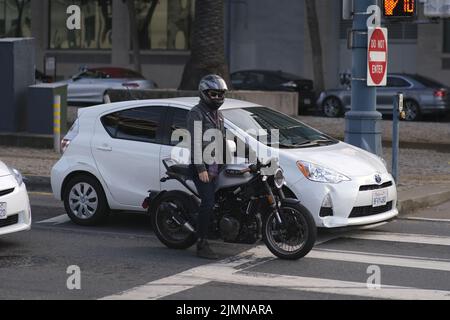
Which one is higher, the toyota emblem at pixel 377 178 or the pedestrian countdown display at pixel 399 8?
the pedestrian countdown display at pixel 399 8

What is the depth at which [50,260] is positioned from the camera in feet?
31.2

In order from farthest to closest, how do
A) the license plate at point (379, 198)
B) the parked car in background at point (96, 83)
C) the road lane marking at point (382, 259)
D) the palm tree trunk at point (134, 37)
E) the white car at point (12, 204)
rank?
the palm tree trunk at point (134, 37) < the parked car in background at point (96, 83) < the license plate at point (379, 198) < the white car at point (12, 204) < the road lane marking at point (382, 259)

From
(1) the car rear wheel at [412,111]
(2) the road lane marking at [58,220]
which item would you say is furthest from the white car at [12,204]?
(1) the car rear wheel at [412,111]

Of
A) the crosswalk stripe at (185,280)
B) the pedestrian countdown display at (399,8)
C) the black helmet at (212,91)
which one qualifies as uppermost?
the pedestrian countdown display at (399,8)

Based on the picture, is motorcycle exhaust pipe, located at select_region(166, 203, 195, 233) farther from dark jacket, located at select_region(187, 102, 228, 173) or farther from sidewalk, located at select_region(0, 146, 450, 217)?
sidewalk, located at select_region(0, 146, 450, 217)

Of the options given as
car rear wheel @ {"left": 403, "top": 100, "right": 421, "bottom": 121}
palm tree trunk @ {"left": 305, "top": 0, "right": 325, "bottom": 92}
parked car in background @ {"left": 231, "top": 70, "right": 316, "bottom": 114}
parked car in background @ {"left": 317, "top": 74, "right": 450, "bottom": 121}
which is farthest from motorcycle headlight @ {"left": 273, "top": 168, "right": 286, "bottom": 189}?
palm tree trunk @ {"left": 305, "top": 0, "right": 325, "bottom": 92}

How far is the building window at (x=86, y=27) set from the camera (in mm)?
44625

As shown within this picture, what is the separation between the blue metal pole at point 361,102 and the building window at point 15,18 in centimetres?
3543

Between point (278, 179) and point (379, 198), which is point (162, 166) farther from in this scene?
point (379, 198)

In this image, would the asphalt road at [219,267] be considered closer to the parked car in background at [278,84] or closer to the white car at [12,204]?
the white car at [12,204]

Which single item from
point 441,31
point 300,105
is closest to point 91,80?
point 300,105

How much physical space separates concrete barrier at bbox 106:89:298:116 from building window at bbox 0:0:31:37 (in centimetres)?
2738

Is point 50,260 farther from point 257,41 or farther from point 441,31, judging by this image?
point 257,41
